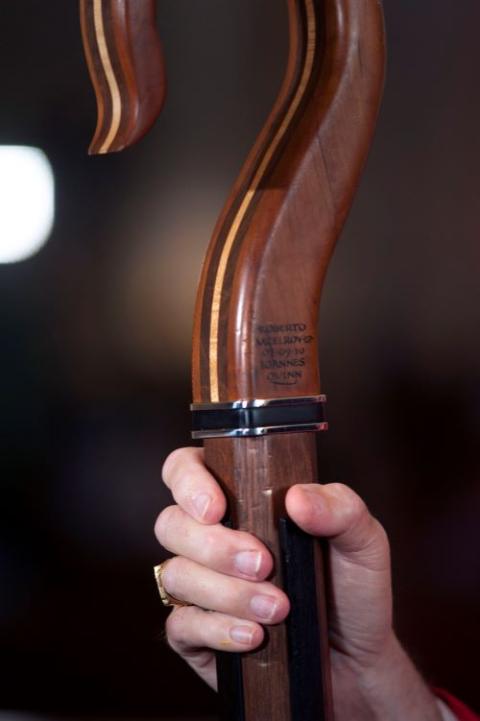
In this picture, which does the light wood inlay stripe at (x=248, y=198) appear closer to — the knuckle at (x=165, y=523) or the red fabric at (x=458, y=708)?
the knuckle at (x=165, y=523)

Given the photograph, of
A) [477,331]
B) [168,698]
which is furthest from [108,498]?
[477,331]

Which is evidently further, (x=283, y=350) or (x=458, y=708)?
(x=458, y=708)

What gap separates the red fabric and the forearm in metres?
0.04

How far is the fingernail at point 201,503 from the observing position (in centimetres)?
51

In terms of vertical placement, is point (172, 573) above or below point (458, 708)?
above

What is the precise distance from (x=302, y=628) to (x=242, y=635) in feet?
0.11

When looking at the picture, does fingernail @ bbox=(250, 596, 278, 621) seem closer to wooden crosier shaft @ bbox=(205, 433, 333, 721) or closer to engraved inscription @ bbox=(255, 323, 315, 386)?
wooden crosier shaft @ bbox=(205, 433, 333, 721)

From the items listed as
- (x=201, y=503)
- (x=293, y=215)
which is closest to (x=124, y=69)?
(x=293, y=215)

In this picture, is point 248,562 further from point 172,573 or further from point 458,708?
point 458,708

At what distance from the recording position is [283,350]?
51cm

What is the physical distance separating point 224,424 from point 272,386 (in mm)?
33

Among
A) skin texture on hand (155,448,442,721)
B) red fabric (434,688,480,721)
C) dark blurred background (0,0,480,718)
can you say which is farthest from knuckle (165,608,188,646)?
dark blurred background (0,0,480,718)

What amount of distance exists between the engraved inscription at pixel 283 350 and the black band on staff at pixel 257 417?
0.04ft

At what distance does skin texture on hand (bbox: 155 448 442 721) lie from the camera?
500 mm
